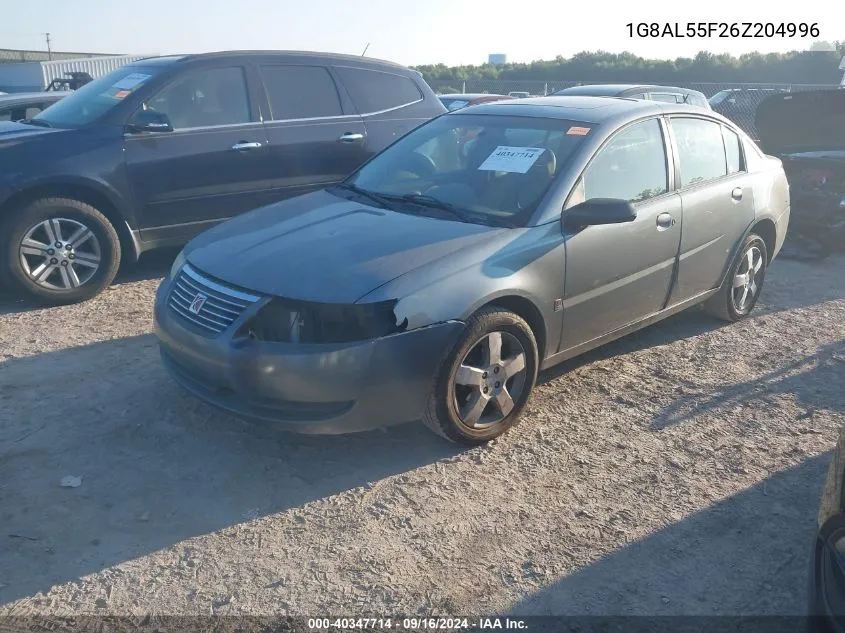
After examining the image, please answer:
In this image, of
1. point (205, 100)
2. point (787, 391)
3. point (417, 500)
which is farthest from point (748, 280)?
point (205, 100)

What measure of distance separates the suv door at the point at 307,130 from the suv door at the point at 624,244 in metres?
3.02

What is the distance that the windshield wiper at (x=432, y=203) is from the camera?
14.0 ft

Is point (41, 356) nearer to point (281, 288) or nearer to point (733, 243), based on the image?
point (281, 288)

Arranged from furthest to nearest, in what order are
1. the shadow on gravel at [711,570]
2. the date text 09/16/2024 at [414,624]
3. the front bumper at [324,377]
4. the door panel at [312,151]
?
the door panel at [312,151] < the front bumper at [324,377] < the shadow on gravel at [711,570] < the date text 09/16/2024 at [414,624]

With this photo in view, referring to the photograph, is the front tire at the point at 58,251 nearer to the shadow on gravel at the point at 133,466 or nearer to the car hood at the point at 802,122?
the shadow on gravel at the point at 133,466

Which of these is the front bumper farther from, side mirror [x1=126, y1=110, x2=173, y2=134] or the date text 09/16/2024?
Result: side mirror [x1=126, y1=110, x2=173, y2=134]

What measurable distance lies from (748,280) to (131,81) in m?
5.04

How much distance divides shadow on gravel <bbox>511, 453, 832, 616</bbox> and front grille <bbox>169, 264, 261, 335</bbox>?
1771 millimetres

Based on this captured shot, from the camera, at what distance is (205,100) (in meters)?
6.46

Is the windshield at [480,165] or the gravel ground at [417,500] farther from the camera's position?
the windshield at [480,165]

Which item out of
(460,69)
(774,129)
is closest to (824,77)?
(460,69)

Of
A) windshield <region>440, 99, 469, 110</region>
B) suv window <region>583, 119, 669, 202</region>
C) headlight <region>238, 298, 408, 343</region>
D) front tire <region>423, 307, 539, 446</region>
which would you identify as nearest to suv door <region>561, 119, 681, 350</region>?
suv window <region>583, 119, 669, 202</region>

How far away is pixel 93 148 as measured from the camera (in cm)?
589

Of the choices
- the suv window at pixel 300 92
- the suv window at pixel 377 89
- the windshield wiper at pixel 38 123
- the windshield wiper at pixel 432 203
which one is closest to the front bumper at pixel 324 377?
the windshield wiper at pixel 432 203
